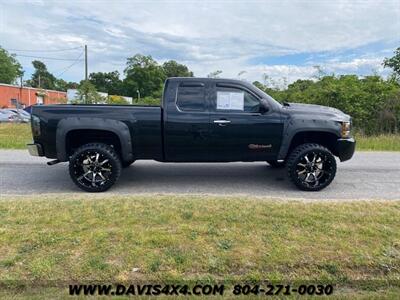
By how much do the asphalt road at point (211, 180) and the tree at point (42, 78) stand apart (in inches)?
3903

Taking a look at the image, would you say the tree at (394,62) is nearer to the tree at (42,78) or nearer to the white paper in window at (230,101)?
the white paper in window at (230,101)

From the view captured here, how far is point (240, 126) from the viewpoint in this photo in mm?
6023

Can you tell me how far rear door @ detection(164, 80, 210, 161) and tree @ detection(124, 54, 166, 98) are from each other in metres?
64.4

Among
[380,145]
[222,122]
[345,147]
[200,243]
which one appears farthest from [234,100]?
[380,145]

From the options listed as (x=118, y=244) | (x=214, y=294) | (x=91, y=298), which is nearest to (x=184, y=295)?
(x=214, y=294)

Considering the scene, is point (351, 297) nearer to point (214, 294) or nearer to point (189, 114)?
point (214, 294)

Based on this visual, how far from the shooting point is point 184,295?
9.59 feet

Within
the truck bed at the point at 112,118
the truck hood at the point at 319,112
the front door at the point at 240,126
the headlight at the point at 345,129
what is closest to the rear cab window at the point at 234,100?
the front door at the point at 240,126

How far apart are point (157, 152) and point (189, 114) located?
2.79ft

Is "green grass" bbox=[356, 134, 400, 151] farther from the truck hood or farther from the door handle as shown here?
the door handle

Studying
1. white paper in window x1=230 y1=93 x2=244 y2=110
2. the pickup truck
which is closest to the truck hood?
the pickup truck

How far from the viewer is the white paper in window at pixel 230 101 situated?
240 inches

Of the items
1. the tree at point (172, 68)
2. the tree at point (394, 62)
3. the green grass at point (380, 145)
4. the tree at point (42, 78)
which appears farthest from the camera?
the tree at point (42, 78)

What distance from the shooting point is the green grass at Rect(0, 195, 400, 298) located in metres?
3.15
